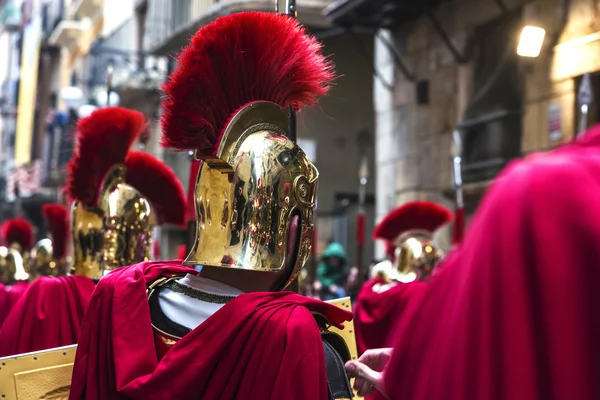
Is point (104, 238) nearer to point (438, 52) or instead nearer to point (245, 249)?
point (245, 249)

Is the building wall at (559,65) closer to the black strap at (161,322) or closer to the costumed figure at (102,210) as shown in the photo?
the costumed figure at (102,210)

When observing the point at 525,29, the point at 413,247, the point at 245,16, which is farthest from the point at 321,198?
the point at 245,16

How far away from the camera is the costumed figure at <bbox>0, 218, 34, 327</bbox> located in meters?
5.70

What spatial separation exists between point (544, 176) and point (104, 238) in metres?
3.16

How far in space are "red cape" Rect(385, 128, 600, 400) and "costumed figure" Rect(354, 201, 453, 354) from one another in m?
3.31

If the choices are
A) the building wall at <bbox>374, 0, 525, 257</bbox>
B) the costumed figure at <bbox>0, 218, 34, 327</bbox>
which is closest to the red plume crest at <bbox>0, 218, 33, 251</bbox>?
the costumed figure at <bbox>0, 218, 34, 327</bbox>

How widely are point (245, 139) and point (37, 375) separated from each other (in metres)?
0.94

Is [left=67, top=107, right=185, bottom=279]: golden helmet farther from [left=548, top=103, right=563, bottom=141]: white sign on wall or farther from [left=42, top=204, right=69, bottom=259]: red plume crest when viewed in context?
[left=548, top=103, right=563, bottom=141]: white sign on wall

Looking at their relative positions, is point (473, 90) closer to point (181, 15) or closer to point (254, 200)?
point (254, 200)

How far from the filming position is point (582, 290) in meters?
1.18

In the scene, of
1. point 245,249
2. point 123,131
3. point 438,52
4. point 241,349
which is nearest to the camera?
point 241,349

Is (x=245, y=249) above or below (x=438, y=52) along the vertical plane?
below

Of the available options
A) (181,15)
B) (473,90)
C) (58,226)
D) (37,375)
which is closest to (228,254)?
(37,375)

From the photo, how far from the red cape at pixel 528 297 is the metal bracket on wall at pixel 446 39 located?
883 cm
